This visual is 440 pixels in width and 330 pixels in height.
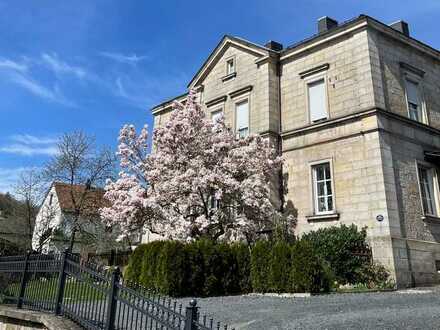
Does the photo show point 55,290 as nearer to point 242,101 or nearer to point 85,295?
point 85,295

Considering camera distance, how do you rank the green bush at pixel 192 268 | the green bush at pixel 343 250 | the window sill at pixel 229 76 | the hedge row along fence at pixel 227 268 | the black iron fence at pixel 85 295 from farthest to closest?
the window sill at pixel 229 76
the green bush at pixel 343 250
the green bush at pixel 192 268
the hedge row along fence at pixel 227 268
the black iron fence at pixel 85 295

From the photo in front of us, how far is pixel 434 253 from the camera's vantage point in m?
16.3

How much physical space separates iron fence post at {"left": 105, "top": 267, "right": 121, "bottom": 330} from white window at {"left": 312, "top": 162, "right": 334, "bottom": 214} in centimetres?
1202

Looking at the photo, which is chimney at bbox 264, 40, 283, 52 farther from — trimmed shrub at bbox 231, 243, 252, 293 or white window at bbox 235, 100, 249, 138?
trimmed shrub at bbox 231, 243, 252, 293

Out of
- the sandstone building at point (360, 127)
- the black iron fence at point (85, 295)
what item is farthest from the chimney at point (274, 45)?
the black iron fence at point (85, 295)

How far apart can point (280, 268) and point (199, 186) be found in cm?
549

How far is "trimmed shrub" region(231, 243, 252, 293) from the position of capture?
13.3m

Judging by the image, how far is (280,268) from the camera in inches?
488

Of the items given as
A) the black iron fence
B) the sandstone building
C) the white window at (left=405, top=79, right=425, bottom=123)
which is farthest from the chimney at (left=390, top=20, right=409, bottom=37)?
the black iron fence

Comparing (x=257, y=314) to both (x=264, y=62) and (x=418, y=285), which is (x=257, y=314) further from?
(x=264, y=62)

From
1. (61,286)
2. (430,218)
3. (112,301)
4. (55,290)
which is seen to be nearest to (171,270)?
(55,290)

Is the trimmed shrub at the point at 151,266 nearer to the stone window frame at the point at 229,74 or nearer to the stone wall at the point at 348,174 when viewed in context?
the stone wall at the point at 348,174

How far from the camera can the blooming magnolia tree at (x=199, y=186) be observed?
17.0 m

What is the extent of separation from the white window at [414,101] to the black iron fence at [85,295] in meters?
14.2
